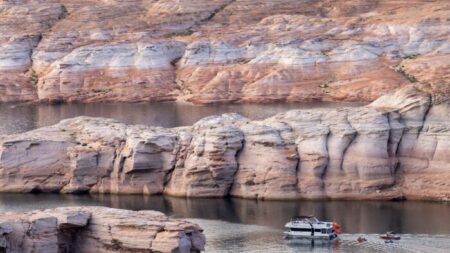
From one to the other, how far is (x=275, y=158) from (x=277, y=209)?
2.67 meters

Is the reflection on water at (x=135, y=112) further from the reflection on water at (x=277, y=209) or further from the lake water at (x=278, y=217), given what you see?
the lake water at (x=278, y=217)

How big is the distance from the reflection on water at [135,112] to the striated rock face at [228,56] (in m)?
1.69

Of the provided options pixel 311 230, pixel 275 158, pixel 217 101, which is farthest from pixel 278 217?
pixel 217 101

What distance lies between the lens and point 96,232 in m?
41.7

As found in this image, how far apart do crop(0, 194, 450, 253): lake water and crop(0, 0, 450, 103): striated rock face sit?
31.3 metres

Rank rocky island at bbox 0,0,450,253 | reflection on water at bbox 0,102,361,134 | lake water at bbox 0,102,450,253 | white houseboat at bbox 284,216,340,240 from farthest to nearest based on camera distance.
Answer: reflection on water at bbox 0,102,361,134
rocky island at bbox 0,0,450,253
white houseboat at bbox 284,216,340,240
lake water at bbox 0,102,450,253

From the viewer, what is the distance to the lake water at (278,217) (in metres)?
48.3

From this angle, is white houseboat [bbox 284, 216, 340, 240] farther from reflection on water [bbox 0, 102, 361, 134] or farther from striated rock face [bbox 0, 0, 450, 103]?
striated rock face [bbox 0, 0, 450, 103]

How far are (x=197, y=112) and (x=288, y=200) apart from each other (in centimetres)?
3030

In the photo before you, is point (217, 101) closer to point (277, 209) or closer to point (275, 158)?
point (275, 158)

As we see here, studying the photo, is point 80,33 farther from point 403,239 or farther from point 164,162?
point 403,239

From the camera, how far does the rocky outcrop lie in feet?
185

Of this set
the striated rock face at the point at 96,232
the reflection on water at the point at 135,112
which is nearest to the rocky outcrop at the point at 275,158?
the striated rock face at the point at 96,232

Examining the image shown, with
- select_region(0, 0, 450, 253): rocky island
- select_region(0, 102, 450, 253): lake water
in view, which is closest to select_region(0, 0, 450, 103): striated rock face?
select_region(0, 0, 450, 253): rocky island
